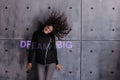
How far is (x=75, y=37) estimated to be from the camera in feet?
16.2

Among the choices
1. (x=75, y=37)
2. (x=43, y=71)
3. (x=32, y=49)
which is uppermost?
(x=75, y=37)

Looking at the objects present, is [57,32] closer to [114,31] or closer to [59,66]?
[59,66]

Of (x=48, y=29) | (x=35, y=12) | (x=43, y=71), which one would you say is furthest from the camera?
(x=35, y=12)

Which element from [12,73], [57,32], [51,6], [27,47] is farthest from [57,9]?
[12,73]

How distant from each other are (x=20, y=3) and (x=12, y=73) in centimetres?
154

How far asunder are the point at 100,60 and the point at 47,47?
1.31 metres

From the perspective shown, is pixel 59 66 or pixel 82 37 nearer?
pixel 59 66

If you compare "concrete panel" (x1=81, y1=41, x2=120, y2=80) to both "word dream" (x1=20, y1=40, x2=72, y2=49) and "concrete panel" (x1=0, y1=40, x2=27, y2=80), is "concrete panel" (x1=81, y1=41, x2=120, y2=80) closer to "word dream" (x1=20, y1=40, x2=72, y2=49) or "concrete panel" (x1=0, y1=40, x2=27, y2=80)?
"word dream" (x1=20, y1=40, x2=72, y2=49)

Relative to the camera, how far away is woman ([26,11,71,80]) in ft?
14.3

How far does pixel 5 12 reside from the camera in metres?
4.88

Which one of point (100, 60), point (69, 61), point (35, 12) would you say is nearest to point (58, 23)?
point (35, 12)

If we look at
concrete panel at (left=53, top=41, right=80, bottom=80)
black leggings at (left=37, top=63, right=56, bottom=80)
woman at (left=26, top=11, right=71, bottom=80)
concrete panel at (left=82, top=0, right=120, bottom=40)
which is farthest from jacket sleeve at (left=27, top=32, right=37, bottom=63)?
concrete panel at (left=82, top=0, right=120, bottom=40)

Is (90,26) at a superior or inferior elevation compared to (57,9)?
inferior

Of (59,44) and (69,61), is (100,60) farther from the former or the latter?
(59,44)
